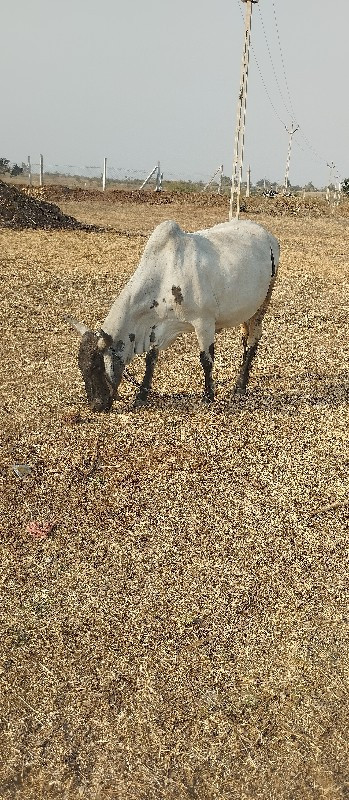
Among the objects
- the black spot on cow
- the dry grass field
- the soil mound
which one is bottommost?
the dry grass field

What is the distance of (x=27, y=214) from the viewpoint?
760 inches

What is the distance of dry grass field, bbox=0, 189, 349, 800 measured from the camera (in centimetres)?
345

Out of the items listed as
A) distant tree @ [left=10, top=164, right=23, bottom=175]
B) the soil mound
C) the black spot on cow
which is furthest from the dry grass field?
distant tree @ [left=10, top=164, right=23, bottom=175]

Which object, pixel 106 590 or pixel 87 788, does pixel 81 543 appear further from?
pixel 87 788

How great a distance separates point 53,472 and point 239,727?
308cm

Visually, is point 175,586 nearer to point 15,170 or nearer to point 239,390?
point 239,390

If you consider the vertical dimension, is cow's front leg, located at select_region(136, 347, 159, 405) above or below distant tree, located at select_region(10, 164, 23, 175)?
below

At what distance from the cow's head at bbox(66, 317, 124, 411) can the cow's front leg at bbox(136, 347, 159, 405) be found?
0.39 meters

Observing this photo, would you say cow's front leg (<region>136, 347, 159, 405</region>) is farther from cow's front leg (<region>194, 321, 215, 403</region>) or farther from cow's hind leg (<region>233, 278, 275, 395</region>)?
cow's hind leg (<region>233, 278, 275, 395</region>)

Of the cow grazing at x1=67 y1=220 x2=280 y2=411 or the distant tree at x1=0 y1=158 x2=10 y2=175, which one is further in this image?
the distant tree at x1=0 y1=158 x2=10 y2=175

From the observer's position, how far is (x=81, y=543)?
5121mm

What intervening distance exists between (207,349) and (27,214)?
13766mm

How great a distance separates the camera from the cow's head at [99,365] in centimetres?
670

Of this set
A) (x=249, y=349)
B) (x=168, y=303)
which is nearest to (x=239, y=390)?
(x=249, y=349)
